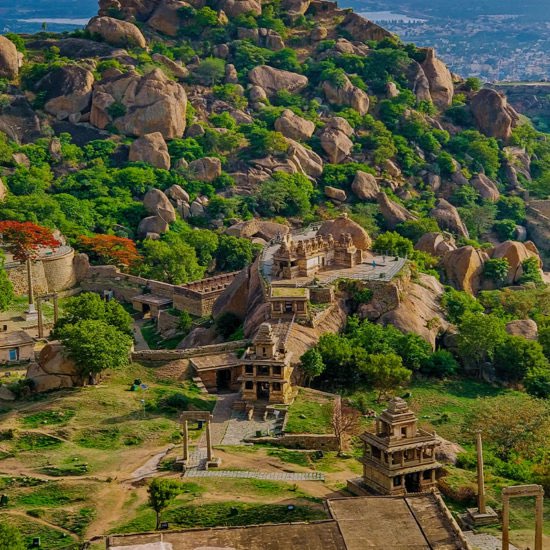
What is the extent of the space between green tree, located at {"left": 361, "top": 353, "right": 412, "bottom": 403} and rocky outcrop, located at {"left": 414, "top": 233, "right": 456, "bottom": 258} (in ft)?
97.5

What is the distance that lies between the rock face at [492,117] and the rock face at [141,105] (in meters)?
31.1

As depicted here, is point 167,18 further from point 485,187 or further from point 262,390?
point 262,390

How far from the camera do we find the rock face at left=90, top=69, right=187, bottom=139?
11275cm

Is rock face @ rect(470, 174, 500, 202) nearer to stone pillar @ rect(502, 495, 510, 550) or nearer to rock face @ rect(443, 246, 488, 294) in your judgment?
rock face @ rect(443, 246, 488, 294)

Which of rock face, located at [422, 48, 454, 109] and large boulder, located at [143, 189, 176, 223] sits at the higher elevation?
rock face, located at [422, 48, 454, 109]

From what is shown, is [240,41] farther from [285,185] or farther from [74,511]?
[74,511]

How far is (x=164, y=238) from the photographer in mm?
97688

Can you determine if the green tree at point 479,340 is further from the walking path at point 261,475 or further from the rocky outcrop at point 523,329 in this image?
the walking path at point 261,475

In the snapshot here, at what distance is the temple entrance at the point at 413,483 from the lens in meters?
53.3

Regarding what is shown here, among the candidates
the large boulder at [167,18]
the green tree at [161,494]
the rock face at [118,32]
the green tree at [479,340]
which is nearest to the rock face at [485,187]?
the large boulder at [167,18]

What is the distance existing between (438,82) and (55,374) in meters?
77.6

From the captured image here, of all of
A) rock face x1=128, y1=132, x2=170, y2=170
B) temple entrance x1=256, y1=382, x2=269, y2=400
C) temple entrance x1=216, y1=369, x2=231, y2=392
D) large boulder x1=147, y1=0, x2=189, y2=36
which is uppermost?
large boulder x1=147, y1=0, x2=189, y2=36

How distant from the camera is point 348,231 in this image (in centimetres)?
8994

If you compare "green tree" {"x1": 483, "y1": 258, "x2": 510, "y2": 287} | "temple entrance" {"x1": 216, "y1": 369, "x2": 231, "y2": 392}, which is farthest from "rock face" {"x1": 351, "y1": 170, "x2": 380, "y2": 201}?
"temple entrance" {"x1": 216, "y1": 369, "x2": 231, "y2": 392}
